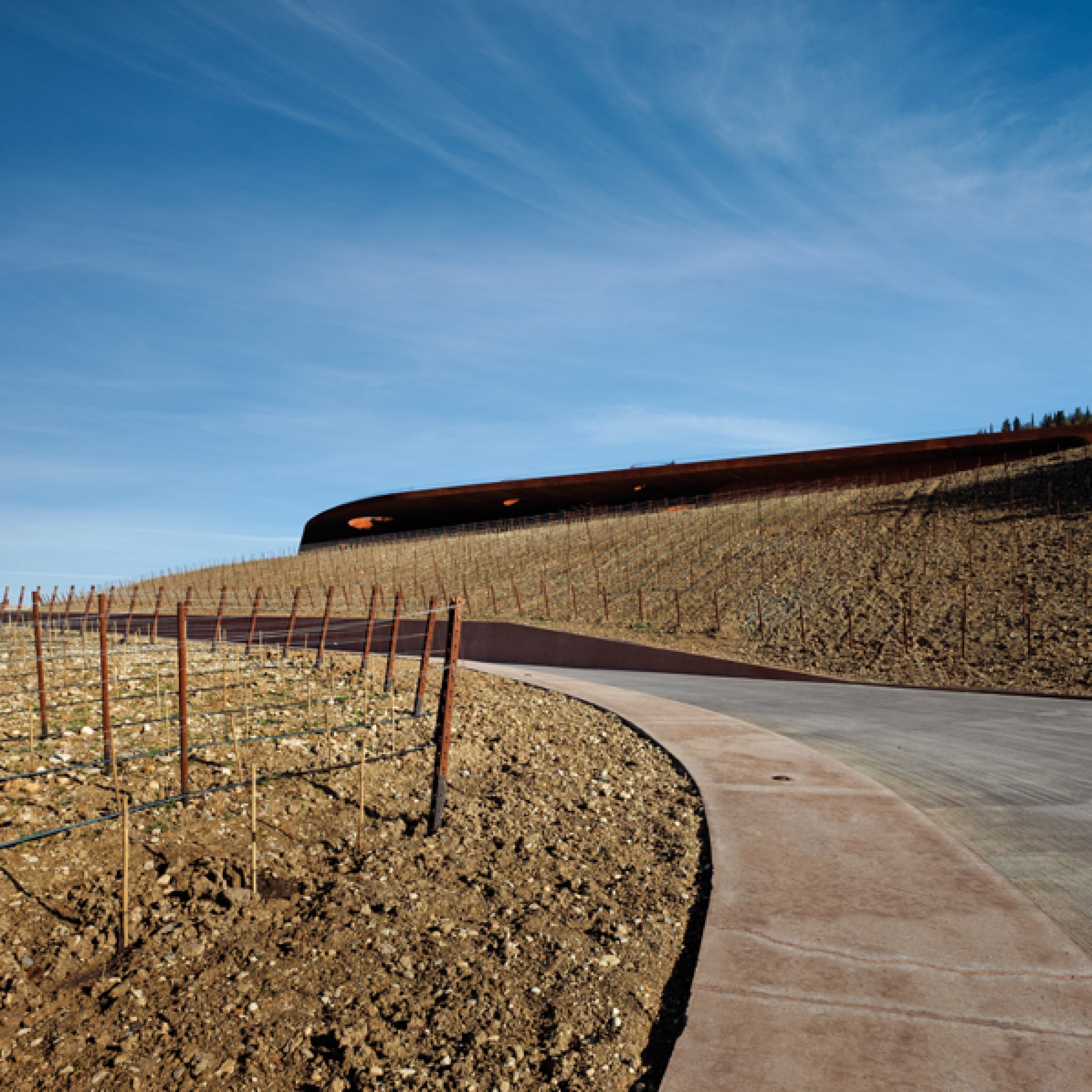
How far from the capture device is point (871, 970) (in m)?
4.09

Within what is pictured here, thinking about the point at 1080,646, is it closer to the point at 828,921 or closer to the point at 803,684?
the point at 803,684

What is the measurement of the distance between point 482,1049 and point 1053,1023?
2.63m

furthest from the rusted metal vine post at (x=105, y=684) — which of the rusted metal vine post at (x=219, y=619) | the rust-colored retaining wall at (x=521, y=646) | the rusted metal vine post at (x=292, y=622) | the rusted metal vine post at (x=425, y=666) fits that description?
the rust-colored retaining wall at (x=521, y=646)

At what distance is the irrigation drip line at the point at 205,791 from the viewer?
19.6 feet

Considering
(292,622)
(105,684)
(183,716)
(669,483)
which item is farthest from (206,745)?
(669,483)

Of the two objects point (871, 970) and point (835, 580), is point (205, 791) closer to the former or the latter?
point (871, 970)

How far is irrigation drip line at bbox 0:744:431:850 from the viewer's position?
19.6 feet

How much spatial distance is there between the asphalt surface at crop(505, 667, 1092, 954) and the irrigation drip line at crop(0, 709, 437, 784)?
5639mm

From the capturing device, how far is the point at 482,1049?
3.64 metres

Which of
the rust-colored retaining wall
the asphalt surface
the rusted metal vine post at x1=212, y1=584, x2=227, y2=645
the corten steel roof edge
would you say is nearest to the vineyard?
the asphalt surface

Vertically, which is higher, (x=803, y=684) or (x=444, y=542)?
(x=444, y=542)

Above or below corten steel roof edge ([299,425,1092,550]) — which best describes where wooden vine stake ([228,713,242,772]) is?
below

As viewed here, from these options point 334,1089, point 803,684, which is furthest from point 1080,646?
point 334,1089

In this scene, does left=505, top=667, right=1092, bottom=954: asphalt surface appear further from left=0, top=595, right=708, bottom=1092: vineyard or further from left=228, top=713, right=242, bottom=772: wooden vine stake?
left=228, top=713, right=242, bottom=772: wooden vine stake
